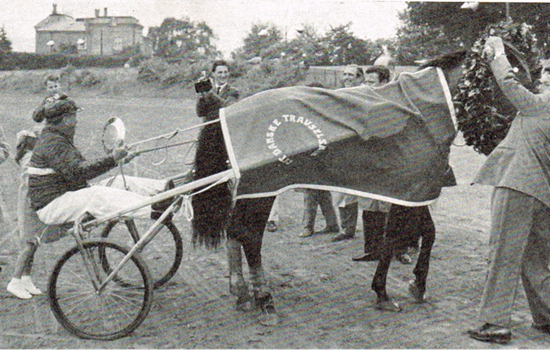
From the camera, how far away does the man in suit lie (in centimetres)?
417

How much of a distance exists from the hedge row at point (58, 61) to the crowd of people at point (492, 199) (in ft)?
78.0

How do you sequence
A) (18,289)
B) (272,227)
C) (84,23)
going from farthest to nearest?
(84,23)
(272,227)
(18,289)

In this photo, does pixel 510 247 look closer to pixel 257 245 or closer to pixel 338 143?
pixel 338 143

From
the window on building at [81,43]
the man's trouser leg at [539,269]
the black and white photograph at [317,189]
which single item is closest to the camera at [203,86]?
the black and white photograph at [317,189]

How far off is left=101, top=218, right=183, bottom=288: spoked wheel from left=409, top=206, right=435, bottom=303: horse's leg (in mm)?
1952

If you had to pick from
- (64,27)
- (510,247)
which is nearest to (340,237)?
(510,247)

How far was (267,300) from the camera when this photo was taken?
4.73m

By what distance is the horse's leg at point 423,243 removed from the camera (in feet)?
16.4

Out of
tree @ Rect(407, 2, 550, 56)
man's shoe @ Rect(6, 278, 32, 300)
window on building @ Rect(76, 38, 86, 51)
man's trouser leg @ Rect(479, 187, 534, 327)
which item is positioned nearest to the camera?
man's trouser leg @ Rect(479, 187, 534, 327)

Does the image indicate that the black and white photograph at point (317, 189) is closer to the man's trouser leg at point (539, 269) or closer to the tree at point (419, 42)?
the man's trouser leg at point (539, 269)

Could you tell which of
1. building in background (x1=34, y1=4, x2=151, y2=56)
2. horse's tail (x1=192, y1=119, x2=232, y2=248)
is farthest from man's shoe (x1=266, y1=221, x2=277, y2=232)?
building in background (x1=34, y1=4, x2=151, y2=56)

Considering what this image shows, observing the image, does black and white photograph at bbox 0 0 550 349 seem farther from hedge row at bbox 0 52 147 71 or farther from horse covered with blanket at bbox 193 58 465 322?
hedge row at bbox 0 52 147 71

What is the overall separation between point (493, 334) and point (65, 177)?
10.6ft

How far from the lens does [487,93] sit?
4789 mm
